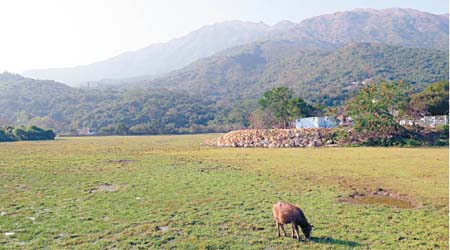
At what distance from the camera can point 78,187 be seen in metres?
13.2

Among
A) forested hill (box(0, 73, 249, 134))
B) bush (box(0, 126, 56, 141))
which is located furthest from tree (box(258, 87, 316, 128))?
bush (box(0, 126, 56, 141))

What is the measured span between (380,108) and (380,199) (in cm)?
2482

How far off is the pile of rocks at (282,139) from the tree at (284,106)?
8158 millimetres

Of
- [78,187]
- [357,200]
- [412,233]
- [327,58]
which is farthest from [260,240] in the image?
[327,58]

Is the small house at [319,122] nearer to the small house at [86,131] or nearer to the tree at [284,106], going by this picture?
the tree at [284,106]

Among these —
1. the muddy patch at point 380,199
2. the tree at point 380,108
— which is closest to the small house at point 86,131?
the tree at point 380,108

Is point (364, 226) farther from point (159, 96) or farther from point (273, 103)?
point (159, 96)

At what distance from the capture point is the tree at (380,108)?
32.3 metres

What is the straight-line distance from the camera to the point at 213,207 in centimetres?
1005

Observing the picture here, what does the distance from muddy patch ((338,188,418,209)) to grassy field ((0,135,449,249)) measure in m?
0.12

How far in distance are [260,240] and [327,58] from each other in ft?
431

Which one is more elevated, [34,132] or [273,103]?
[273,103]

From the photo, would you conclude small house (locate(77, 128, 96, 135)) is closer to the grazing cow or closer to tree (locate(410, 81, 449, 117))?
tree (locate(410, 81, 449, 117))

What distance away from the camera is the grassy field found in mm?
7371
